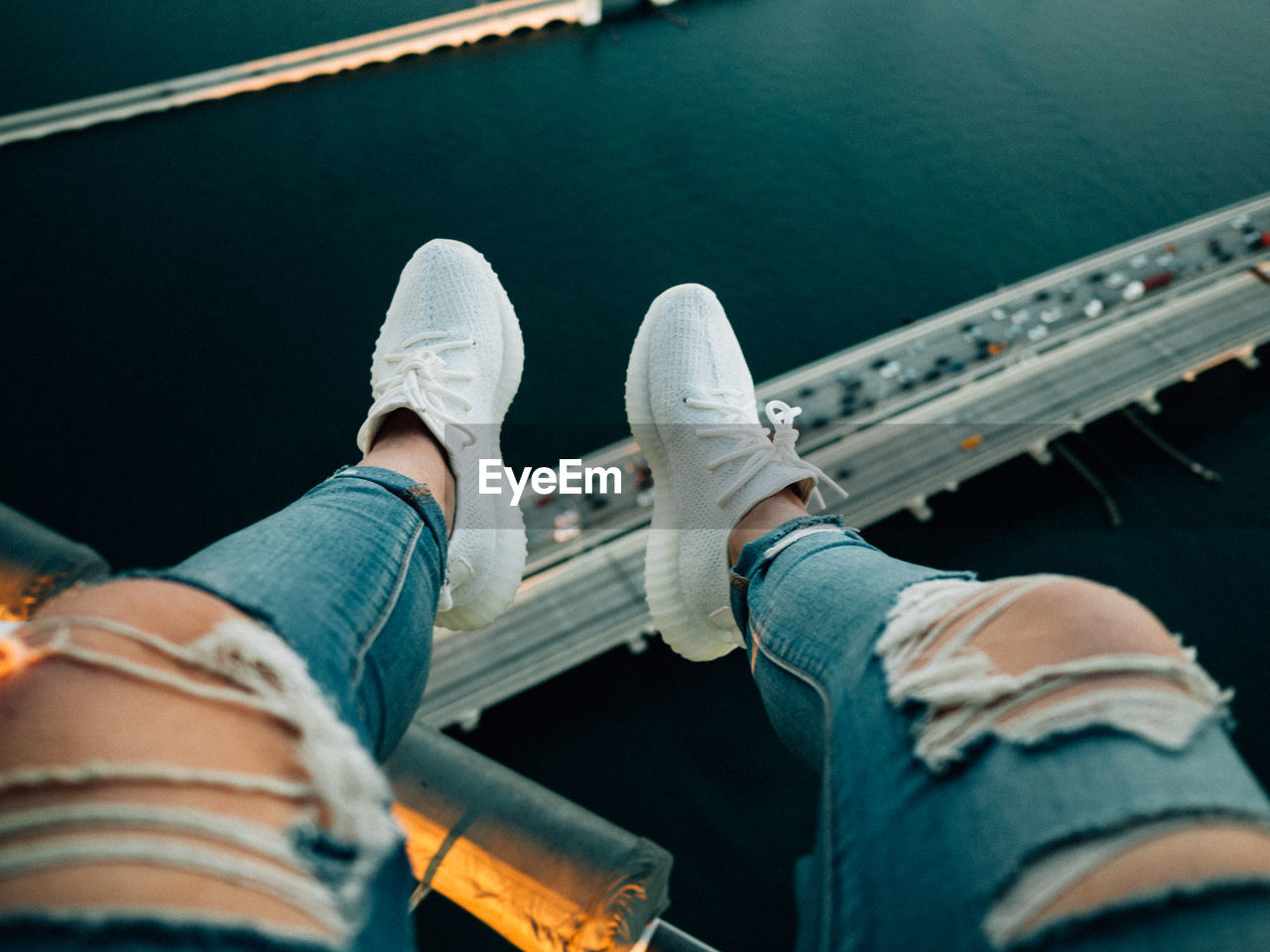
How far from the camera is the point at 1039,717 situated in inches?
60.5

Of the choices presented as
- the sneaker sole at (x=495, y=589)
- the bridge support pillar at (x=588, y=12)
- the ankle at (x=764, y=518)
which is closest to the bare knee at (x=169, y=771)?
the sneaker sole at (x=495, y=589)

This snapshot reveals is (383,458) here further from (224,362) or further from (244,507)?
(224,362)

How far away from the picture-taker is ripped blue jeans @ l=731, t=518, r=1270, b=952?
1.22 metres

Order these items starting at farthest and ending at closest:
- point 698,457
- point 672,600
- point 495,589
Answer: point 698,457 → point 672,600 → point 495,589

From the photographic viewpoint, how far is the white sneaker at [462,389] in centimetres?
404

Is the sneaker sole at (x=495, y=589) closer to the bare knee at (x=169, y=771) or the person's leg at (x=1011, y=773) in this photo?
the person's leg at (x=1011, y=773)

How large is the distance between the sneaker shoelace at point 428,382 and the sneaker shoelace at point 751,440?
1676 millimetres

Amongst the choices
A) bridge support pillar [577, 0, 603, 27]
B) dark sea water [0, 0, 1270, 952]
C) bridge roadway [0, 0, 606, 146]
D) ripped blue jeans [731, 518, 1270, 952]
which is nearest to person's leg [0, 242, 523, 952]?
ripped blue jeans [731, 518, 1270, 952]

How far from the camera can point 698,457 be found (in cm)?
487

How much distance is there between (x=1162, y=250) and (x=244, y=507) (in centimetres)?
3184

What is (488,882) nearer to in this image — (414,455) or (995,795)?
(414,455)

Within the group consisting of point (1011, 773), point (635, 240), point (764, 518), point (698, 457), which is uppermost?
point (635, 240)

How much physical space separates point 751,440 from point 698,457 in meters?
0.40

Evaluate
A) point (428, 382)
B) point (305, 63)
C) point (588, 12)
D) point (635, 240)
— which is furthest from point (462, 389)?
point (588, 12)
